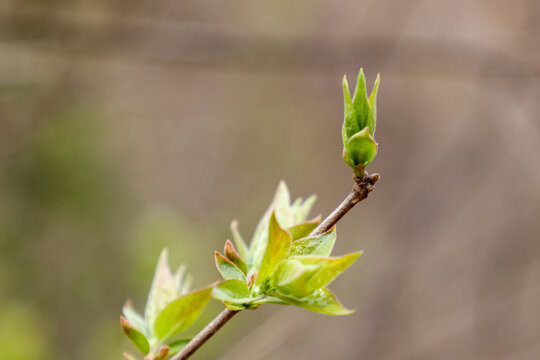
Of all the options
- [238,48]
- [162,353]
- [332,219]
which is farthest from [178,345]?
[238,48]

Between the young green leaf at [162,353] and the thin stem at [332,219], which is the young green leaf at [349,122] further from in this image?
the young green leaf at [162,353]

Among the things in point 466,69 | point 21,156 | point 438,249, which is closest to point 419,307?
point 438,249

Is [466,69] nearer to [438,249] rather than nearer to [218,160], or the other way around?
[438,249]

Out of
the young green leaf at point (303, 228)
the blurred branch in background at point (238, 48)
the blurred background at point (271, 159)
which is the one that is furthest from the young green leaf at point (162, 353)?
the blurred branch in background at point (238, 48)

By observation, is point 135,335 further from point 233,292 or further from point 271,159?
point 271,159

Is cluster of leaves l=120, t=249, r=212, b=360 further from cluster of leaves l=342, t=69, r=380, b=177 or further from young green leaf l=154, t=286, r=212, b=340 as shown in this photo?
cluster of leaves l=342, t=69, r=380, b=177

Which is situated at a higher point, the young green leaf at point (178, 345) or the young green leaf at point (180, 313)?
the young green leaf at point (180, 313)
